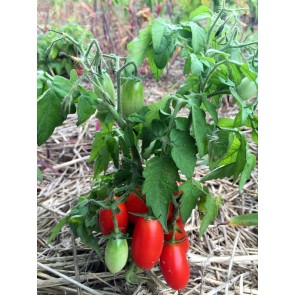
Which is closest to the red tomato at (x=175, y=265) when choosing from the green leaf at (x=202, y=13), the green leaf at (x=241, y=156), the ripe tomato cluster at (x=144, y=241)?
the ripe tomato cluster at (x=144, y=241)

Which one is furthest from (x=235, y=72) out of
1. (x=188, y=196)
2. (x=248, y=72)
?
(x=188, y=196)

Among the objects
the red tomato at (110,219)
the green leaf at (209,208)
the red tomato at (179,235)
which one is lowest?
the red tomato at (179,235)

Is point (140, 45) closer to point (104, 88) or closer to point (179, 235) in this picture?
point (104, 88)

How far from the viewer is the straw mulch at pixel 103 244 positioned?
1065 millimetres

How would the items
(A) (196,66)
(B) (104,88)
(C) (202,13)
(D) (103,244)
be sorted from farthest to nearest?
(D) (103,244) < (C) (202,13) < (B) (104,88) < (A) (196,66)

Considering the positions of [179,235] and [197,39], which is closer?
[197,39]

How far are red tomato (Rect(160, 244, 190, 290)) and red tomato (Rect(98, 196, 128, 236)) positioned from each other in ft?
0.35

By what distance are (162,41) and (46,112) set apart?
259 millimetres

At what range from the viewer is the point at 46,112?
84 centimetres

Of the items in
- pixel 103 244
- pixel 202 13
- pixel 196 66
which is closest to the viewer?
pixel 196 66

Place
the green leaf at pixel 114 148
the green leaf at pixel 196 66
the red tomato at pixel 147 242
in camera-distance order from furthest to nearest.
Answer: the green leaf at pixel 114 148 → the red tomato at pixel 147 242 → the green leaf at pixel 196 66

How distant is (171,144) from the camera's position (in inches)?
32.4

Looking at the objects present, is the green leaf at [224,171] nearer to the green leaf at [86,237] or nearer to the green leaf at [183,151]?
the green leaf at [183,151]

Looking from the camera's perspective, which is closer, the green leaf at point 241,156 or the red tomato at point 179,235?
the green leaf at point 241,156
